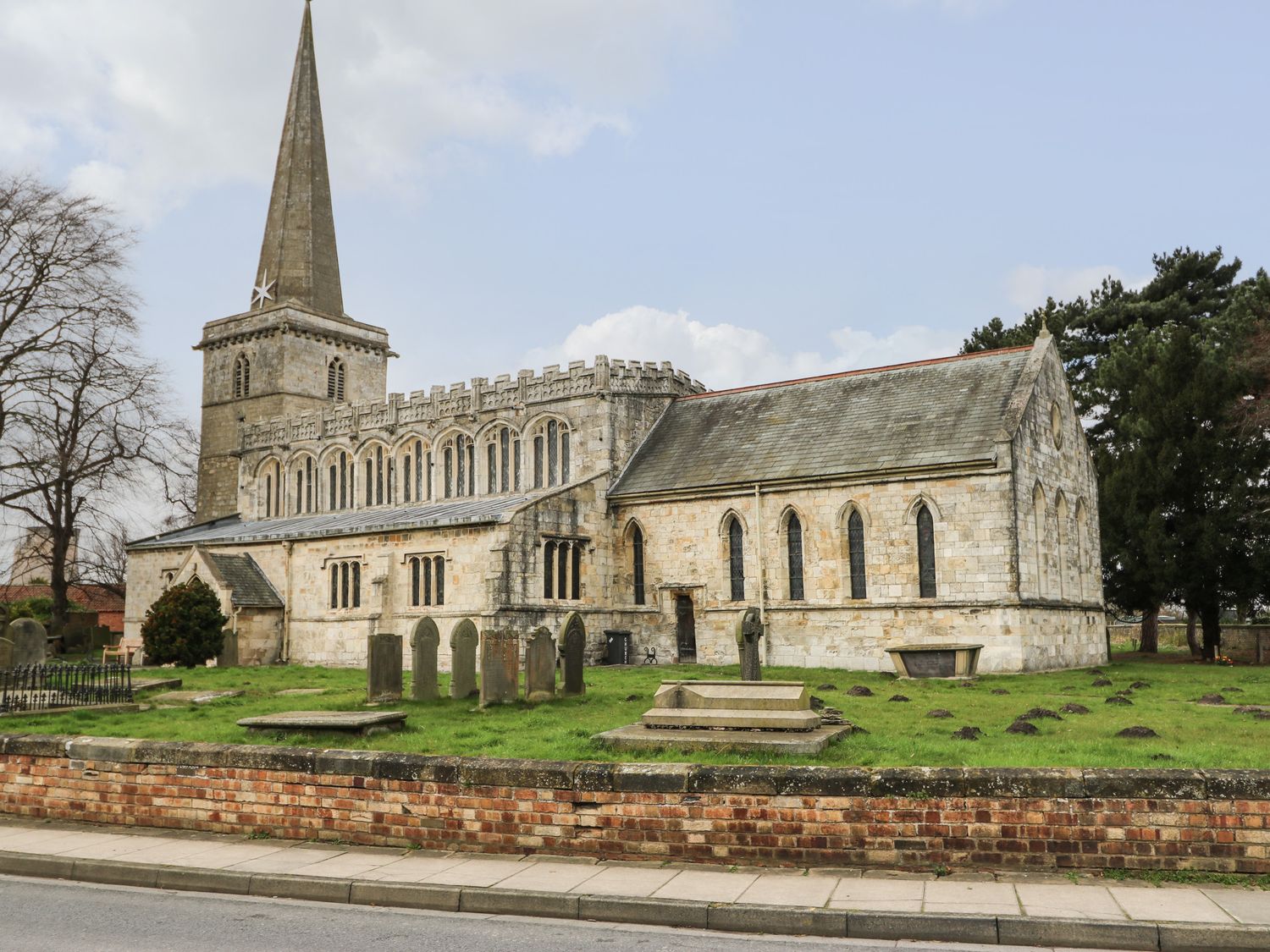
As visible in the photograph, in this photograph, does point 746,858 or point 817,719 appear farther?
point 817,719

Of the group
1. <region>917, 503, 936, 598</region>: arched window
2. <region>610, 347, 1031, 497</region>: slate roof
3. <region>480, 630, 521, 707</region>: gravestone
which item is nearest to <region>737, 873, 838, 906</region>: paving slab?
<region>480, 630, 521, 707</region>: gravestone

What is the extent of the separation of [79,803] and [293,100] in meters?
45.3

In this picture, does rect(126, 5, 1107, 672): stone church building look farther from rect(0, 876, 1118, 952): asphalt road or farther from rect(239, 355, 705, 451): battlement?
rect(0, 876, 1118, 952): asphalt road

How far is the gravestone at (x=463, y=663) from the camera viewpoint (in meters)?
18.1

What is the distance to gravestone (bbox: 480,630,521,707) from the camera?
16719 millimetres

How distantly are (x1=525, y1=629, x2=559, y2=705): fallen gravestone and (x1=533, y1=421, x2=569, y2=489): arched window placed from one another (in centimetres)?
1806

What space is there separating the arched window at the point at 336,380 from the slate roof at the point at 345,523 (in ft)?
23.8

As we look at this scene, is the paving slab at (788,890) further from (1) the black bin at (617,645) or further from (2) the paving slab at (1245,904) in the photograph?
(1) the black bin at (617,645)

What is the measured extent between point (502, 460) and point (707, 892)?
2959cm

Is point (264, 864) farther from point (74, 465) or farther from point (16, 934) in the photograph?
point (74, 465)

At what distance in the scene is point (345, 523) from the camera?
121ft

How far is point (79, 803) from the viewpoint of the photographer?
11.9 meters

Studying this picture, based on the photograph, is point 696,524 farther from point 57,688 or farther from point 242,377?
point 242,377

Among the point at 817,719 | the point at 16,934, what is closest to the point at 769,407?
the point at 817,719
